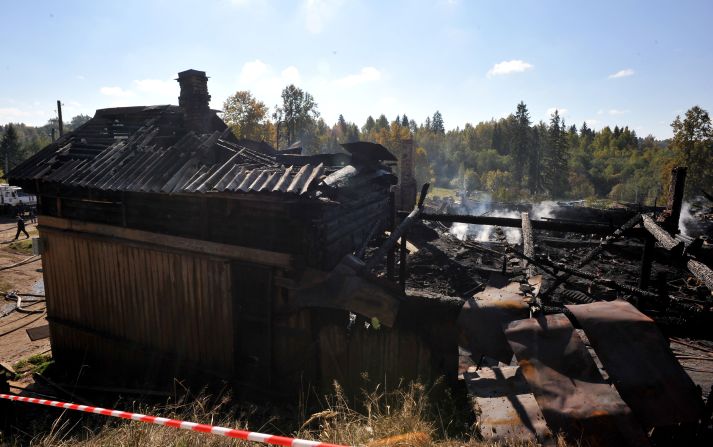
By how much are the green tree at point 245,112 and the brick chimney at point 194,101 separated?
53115 mm

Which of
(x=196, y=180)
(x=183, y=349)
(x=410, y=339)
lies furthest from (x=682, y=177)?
(x=183, y=349)

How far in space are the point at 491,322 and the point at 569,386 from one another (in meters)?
0.91

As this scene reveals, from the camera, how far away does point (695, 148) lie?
4519 cm

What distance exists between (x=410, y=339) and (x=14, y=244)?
26634 mm

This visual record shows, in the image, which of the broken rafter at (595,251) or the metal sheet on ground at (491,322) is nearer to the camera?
the metal sheet on ground at (491,322)

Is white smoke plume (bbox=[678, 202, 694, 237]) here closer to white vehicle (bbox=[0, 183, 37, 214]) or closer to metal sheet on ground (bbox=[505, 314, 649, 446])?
metal sheet on ground (bbox=[505, 314, 649, 446])

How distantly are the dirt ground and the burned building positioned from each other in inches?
81.2

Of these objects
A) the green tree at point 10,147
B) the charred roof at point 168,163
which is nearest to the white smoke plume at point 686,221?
the charred roof at point 168,163

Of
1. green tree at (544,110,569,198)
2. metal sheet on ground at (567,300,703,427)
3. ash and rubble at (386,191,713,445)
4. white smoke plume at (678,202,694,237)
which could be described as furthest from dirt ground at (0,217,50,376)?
green tree at (544,110,569,198)

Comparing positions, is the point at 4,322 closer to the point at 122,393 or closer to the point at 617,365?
the point at 122,393

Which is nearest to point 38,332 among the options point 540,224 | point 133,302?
point 133,302

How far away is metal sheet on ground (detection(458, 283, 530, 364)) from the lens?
12.5 ft

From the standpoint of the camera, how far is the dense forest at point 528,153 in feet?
153

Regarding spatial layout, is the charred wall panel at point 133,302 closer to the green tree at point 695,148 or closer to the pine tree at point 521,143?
the green tree at point 695,148
